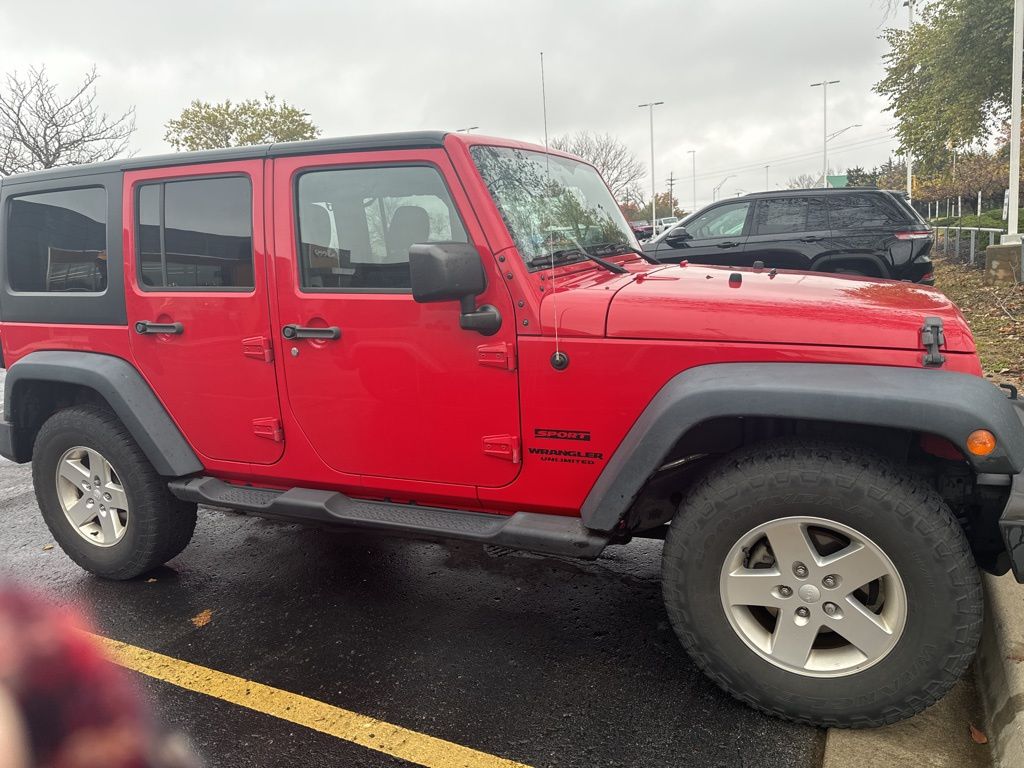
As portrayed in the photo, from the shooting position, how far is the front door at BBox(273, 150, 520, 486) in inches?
111

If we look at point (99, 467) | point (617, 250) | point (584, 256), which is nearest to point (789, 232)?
point (617, 250)

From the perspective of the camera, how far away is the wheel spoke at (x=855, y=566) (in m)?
2.31

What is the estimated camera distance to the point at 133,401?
3477 mm

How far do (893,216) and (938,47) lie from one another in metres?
10.9

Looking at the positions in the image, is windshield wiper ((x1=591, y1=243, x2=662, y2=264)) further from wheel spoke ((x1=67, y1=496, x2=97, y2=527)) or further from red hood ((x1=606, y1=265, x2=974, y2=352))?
wheel spoke ((x1=67, y1=496, x2=97, y2=527))

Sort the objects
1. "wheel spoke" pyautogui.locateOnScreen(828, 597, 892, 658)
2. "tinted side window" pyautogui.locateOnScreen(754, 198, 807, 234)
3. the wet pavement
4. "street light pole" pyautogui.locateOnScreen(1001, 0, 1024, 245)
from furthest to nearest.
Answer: "street light pole" pyautogui.locateOnScreen(1001, 0, 1024, 245), "tinted side window" pyautogui.locateOnScreen(754, 198, 807, 234), the wet pavement, "wheel spoke" pyautogui.locateOnScreen(828, 597, 892, 658)

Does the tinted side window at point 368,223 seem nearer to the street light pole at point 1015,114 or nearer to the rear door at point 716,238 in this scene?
the rear door at point 716,238

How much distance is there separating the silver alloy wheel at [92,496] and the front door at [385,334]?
4.01 ft

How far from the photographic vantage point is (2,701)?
0.80 meters

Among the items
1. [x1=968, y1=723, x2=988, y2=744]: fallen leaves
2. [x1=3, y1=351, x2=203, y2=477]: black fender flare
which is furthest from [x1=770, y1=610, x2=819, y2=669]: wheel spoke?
[x1=3, y1=351, x2=203, y2=477]: black fender flare

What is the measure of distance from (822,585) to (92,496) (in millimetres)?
3376

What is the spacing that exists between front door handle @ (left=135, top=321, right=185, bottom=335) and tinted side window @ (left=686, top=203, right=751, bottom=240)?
24.1ft

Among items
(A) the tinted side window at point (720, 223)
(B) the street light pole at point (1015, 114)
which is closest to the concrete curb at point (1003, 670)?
(A) the tinted side window at point (720, 223)

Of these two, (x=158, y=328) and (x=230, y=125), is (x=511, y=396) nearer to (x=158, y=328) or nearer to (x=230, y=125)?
(x=158, y=328)
